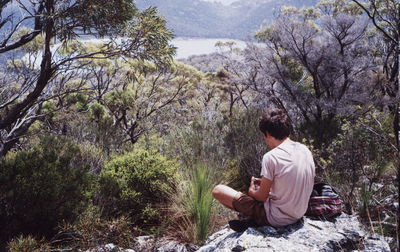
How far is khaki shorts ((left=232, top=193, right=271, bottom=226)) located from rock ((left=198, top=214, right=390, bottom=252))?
103 millimetres

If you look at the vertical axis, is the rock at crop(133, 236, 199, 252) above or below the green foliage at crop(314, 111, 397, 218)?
below

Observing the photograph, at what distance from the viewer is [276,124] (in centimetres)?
238

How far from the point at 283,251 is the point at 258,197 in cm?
49

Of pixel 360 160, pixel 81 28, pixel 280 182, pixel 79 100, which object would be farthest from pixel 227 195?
pixel 79 100

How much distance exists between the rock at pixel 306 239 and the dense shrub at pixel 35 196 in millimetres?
2100

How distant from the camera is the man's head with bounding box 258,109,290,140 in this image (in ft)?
7.82

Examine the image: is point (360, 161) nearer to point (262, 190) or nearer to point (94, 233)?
point (262, 190)

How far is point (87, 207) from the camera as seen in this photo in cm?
381

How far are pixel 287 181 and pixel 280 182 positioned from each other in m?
0.05

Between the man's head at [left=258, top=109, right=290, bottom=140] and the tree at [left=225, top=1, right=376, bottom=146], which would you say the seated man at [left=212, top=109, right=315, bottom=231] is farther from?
the tree at [left=225, top=1, right=376, bottom=146]

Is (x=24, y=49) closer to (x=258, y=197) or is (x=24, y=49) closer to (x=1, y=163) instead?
(x=1, y=163)

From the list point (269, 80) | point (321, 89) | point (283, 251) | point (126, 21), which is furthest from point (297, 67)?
point (283, 251)

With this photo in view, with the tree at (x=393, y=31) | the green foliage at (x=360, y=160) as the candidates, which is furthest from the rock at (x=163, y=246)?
the green foliage at (x=360, y=160)

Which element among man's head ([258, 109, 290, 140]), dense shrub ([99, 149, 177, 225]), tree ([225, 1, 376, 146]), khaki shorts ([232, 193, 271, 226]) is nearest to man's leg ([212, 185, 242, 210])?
khaki shorts ([232, 193, 271, 226])
